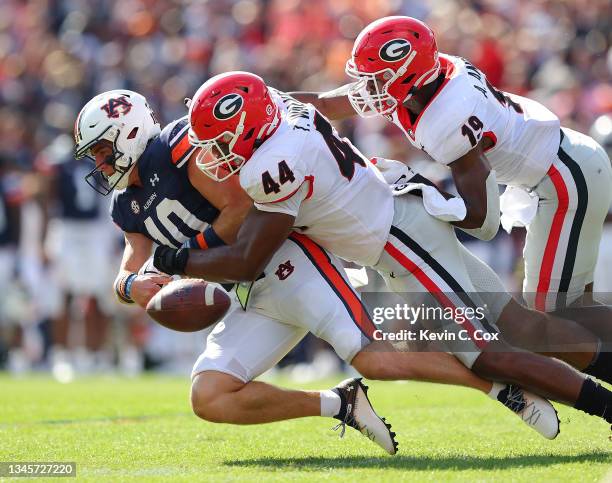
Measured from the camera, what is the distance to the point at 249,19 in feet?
39.7

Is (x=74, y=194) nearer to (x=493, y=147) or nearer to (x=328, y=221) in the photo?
(x=328, y=221)

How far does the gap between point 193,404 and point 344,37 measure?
23.1ft

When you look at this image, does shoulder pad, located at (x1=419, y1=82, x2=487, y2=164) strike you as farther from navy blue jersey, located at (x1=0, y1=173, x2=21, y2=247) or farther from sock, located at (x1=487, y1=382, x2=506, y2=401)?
navy blue jersey, located at (x1=0, y1=173, x2=21, y2=247)

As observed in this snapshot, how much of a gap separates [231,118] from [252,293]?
0.81 meters

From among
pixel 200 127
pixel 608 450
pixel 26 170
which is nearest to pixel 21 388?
pixel 26 170

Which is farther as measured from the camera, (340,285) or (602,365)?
(602,365)

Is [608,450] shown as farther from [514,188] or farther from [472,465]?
[514,188]

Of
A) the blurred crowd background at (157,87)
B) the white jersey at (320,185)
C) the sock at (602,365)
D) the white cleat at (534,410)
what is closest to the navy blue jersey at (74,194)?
the blurred crowd background at (157,87)

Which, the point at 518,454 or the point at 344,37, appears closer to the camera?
the point at 518,454

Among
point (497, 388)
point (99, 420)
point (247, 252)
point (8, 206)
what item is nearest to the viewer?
point (247, 252)

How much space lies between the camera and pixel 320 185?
183 inches

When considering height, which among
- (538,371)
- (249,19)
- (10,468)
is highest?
(538,371)

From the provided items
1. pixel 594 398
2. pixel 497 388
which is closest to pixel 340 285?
pixel 497 388

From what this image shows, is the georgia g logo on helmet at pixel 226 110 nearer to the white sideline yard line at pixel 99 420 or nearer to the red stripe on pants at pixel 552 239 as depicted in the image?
the red stripe on pants at pixel 552 239
